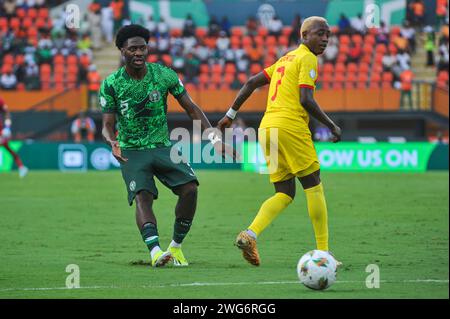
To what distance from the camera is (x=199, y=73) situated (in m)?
37.1

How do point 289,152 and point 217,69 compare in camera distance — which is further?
point 217,69

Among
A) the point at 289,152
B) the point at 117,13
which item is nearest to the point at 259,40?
the point at 117,13

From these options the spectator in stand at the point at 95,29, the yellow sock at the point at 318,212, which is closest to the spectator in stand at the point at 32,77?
the spectator in stand at the point at 95,29

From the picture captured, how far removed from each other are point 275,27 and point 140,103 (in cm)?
2819

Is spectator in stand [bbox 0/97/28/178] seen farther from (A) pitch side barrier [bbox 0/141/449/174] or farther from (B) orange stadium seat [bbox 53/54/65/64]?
(B) orange stadium seat [bbox 53/54/65/64]

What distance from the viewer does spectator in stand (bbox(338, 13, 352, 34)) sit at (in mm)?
38250

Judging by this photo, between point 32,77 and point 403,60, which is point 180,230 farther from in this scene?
point 403,60

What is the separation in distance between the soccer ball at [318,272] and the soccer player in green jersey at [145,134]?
6.97 feet

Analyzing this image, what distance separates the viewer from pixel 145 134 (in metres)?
11.3

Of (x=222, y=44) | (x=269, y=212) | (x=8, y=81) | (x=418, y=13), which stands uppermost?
(x=418, y=13)

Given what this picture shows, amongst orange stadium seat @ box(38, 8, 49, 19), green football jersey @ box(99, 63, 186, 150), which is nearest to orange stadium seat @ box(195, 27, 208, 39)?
orange stadium seat @ box(38, 8, 49, 19)

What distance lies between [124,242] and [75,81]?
23171 mm

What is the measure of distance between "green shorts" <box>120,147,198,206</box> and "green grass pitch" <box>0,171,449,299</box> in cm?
84

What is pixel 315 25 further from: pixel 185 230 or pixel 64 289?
pixel 64 289
